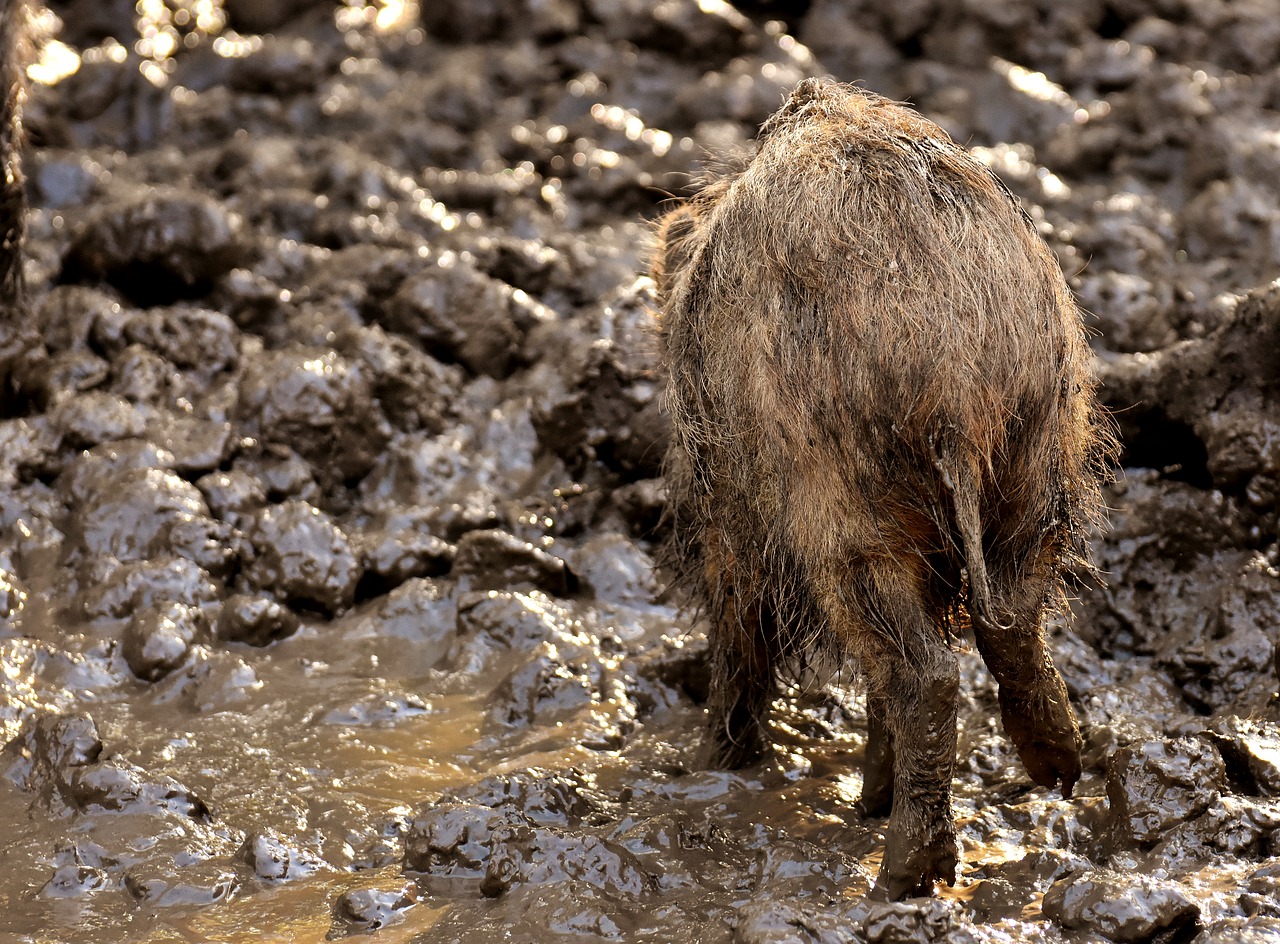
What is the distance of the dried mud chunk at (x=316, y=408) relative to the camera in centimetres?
561

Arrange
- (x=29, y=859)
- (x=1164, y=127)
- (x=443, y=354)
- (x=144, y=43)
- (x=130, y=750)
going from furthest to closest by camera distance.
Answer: (x=144, y=43), (x=1164, y=127), (x=443, y=354), (x=130, y=750), (x=29, y=859)

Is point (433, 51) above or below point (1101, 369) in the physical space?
above

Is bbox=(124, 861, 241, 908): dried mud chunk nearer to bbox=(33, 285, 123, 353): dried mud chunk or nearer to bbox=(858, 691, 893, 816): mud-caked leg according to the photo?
bbox=(858, 691, 893, 816): mud-caked leg

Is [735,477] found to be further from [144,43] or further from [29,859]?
[144,43]

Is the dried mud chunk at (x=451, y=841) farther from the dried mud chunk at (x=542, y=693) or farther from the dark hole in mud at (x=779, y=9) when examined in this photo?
the dark hole in mud at (x=779, y=9)

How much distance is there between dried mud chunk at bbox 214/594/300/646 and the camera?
4734 mm

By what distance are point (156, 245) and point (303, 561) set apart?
6.73 ft

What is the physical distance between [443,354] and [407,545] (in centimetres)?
138

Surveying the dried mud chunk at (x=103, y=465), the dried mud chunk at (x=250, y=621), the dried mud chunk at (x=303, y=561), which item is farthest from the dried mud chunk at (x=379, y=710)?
the dried mud chunk at (x=103, y=465)

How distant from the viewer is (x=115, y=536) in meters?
5.06

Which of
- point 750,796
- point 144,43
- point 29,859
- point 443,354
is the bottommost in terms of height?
point 29,859

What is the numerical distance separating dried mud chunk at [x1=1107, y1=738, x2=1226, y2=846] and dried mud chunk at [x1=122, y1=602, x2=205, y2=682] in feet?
9.28

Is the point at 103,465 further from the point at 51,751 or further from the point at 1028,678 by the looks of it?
the point at 1028,678

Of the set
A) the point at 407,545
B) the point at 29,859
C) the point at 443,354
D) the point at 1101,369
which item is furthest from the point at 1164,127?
the point at 29,859
